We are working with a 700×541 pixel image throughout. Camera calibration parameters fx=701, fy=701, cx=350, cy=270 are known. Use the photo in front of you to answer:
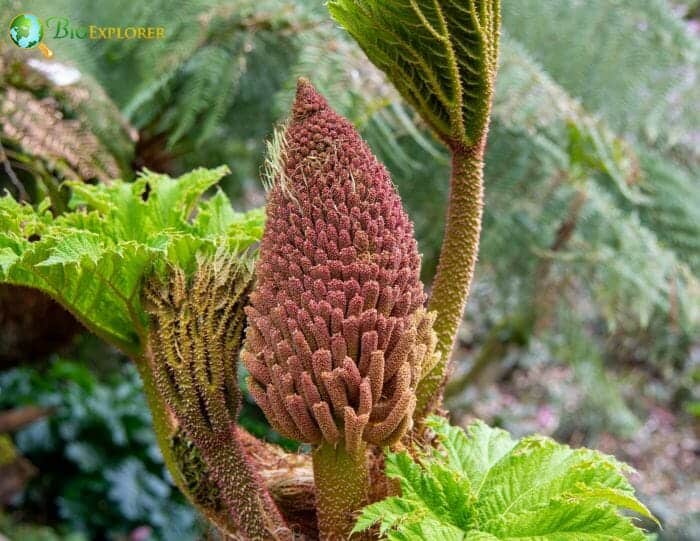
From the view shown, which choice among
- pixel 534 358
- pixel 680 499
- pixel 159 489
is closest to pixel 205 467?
pixel 159 489

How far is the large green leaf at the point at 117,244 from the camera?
530 millimetres

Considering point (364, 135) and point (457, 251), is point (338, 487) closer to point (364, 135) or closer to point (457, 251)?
point (457, 251)

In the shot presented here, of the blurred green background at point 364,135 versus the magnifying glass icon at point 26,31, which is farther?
the blurred green background at point 364,135

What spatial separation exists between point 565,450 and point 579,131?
0.74 m

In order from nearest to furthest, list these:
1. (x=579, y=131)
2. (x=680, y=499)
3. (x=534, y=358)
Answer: (x=579, y=131) < (x=680, y=499) < (x=534, y=358)

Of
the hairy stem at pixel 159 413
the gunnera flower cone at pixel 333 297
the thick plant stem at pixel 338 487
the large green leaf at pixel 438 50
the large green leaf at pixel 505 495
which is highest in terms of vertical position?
the large green leaf at pixel 438 50

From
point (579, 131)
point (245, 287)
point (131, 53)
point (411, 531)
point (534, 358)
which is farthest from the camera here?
point (534, 358)

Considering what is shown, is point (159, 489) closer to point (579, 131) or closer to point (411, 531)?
point (579, 131)

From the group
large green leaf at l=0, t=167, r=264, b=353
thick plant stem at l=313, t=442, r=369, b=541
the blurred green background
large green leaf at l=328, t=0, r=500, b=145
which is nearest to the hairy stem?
large green leaf at l=0, t=167, r=264, b=353

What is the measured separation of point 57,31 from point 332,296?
3.36 feet

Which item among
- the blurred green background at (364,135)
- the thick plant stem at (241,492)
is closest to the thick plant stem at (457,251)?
the thick plant stem at (241,492)

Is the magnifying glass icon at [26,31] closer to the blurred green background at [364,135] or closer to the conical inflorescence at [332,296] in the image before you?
the blurred green background at [364,135]

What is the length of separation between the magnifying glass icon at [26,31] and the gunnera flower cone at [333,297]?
73 cm

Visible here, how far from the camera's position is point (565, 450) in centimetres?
55
